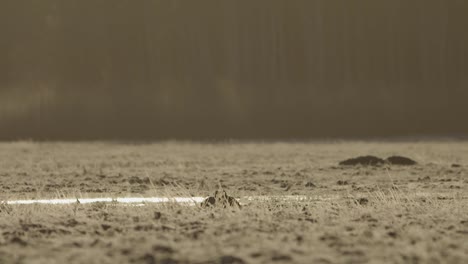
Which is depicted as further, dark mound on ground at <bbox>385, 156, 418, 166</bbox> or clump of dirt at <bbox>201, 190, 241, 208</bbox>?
dark mound on ground at <bbox>385, 156, 418, 166</bbox>

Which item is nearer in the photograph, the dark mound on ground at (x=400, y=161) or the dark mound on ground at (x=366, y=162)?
the dark mound on ground at (x=366, y=162)

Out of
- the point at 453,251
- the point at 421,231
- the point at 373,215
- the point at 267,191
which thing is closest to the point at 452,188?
the point at 267,191

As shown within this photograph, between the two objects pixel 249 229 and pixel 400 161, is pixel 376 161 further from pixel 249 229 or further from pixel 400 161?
pixel 249 229

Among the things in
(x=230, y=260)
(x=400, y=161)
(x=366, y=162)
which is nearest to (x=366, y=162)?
(x=366, y=162)

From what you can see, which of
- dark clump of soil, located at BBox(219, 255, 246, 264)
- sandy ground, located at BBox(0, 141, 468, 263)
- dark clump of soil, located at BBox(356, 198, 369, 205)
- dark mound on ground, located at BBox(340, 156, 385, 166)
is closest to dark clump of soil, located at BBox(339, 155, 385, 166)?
dark mound on ground, located at BBox(340, 156, 385, 166)

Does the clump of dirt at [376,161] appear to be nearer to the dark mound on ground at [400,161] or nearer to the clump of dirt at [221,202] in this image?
the dark mound on ground at [400,161]

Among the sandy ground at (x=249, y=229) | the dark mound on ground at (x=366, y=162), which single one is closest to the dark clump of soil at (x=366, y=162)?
the dark mound on ground at (x=366, y=162)

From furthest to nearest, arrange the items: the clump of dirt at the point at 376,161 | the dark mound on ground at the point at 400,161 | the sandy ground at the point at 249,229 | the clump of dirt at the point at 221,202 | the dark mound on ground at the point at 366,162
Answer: the dark mound on ground at the point at 400,161 < the clump of dirt at the point at 376,161 < the dark mound on ground at the point at 366,162 < the clump of dirt at the point at 221,202 < the sandy ground at the point at 249,229

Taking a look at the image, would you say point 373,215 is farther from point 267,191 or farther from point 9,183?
point 9,183

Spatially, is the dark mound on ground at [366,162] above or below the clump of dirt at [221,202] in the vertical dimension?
above

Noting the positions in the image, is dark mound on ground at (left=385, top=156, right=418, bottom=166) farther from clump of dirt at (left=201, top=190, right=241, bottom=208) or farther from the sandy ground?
clump of dirt at (left=201, top=190, right=241, bottom=208)

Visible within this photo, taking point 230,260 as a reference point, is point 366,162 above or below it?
above

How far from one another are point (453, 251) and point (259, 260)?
1989 millimetres

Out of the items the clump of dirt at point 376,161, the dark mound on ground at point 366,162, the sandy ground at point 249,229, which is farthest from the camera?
the clump of dirt at point 376,161
